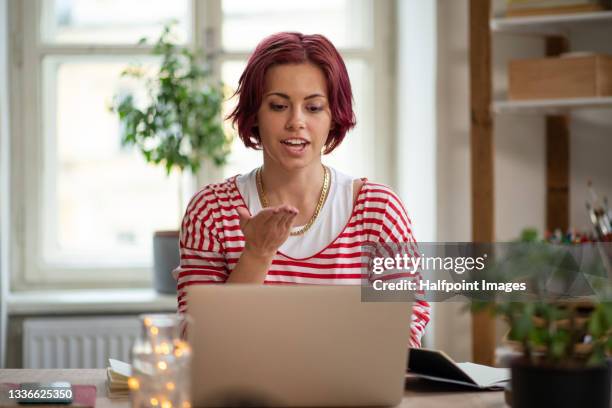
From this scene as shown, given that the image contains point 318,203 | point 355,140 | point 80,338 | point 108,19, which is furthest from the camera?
point 355,140

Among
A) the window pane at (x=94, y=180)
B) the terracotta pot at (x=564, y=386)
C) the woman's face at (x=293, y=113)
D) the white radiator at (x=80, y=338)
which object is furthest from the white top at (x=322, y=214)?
the window pane at (x=94, y=180)

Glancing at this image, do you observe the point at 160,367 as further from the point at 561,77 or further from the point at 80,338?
the point at 80,338

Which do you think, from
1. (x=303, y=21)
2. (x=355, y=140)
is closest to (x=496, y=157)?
(x=355, y=140)

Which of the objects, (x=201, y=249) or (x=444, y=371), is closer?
(x=444, y=371)

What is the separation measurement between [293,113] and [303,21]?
5.90 feet

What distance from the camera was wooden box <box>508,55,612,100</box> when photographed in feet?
8.47

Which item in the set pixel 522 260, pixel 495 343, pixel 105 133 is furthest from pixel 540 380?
pixel 105 133

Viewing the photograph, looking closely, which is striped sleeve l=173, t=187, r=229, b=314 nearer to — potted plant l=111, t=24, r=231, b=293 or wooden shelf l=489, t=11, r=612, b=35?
potted plant l=111, t=24, r=231, b=293

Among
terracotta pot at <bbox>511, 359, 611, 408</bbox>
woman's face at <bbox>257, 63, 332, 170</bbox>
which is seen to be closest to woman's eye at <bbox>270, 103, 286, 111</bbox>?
woman's face at <bbox>257, 63, 332, 170</bbox>

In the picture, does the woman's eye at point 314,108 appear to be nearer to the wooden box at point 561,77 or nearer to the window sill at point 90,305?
the wooden box at point 561,77

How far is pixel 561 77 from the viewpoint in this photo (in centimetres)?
263

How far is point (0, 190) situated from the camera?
3.06 meters

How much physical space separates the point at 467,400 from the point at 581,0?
1.70m

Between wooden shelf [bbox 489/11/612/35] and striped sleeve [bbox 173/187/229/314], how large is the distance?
4.16 feet
